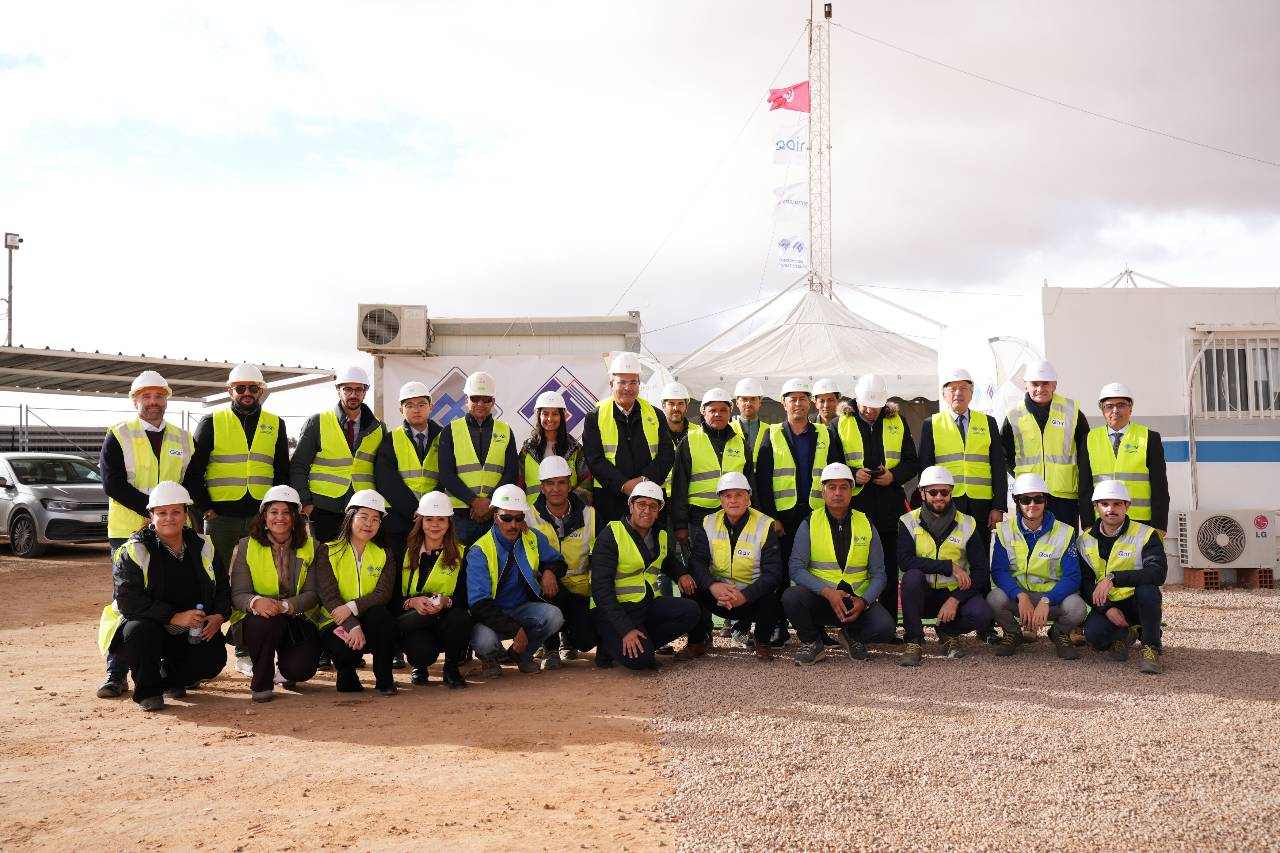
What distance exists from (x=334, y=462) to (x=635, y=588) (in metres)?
2.19

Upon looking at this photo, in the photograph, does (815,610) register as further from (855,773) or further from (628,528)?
(855,773)

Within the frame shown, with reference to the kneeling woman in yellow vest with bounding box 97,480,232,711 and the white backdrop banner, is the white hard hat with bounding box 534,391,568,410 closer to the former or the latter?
the kneeling woman in yellow vest with bounding box 97,480,232,711

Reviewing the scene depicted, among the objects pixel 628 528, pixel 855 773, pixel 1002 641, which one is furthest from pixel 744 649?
pixel 855 773

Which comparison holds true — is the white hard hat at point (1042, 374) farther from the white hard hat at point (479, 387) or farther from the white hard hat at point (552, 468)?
the white hard hat at point (479, 387)

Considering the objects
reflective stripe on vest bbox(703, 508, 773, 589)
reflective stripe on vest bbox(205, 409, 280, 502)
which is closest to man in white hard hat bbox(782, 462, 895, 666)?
reflective stripe on vest bbox(703, 508, 773, 589)

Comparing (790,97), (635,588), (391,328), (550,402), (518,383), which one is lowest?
(635,588)

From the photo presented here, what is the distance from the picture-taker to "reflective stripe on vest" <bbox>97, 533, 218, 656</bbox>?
233 inches

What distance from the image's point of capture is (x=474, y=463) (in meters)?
7.13

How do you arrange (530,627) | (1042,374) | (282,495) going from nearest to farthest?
(282,495), (530,627), (1042,374)

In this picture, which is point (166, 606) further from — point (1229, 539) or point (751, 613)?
point (1229, 539)

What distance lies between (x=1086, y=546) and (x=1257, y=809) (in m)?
3.20

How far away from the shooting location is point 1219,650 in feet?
23.2

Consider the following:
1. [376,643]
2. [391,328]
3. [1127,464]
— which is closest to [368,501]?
[376,643]

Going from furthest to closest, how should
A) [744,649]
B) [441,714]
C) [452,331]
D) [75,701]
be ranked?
[452,331]
[744,649]
[75,701]
[441,714]
